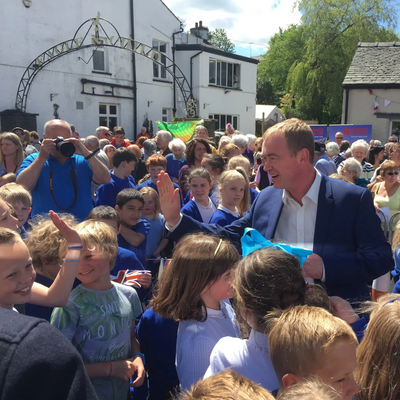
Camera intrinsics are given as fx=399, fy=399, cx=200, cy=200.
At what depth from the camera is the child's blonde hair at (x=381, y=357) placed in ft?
4.74

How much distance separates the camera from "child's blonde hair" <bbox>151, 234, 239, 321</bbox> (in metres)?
2.01

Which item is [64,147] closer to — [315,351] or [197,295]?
[197,295]

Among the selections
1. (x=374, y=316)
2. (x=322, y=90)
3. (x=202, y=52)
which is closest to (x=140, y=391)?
(x=374, y=316)

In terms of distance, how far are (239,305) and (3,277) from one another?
0.98m

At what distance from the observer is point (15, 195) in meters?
3.23

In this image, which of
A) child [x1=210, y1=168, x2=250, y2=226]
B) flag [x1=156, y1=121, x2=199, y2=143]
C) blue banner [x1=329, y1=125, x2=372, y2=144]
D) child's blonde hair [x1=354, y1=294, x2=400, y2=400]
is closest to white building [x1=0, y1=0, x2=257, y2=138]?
flag [x1=156, y1=121, x2=199, y2=143]

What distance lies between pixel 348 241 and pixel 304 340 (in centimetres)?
97

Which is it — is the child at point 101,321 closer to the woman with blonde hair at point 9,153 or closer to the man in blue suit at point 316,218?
the man in blue suit at point 316,218

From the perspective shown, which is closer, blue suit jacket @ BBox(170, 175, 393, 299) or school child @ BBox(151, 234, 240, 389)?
school child @ BBox(151, 234, 240, 389)

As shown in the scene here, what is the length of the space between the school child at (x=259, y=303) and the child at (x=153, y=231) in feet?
8.66

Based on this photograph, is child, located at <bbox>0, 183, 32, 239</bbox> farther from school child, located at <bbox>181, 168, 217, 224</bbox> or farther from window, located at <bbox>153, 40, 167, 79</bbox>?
window, located at <bbox>153, 40, 167, 79</bbox>

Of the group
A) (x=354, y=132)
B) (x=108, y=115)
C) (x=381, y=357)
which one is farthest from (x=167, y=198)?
(x=108, y=115)

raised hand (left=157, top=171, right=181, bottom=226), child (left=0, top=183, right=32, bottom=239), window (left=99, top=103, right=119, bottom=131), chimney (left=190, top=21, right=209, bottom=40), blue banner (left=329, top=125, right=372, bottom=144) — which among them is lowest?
child (left=0, top=183, right=32, bottom=239)

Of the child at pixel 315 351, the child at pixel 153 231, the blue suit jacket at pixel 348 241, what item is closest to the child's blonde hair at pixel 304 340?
the child at pixel 315 351
